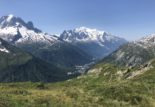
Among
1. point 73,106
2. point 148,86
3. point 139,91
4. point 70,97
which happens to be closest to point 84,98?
point 70,97

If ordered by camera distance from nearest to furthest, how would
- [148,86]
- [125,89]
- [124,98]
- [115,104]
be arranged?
[115,104]
[124,98]
[125,89]
[148,86]

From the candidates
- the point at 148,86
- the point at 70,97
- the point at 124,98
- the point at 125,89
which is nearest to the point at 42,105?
the point at 70,97

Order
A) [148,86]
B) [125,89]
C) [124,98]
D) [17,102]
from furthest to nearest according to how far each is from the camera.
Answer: [148,86], [125,89], [124,98], [17,102]

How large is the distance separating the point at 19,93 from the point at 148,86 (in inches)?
1554

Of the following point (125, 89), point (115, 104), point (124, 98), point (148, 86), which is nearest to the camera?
point (115, 104)

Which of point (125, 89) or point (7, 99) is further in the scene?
point (125, 89)

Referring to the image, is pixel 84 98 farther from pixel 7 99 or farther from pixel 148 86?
pixel 148 86

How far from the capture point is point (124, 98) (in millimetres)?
75312

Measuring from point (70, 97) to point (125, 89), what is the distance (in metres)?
17.6

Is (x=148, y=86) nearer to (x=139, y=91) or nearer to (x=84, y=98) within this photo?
(x=139, y=91)

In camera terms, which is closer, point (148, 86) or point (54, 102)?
point (54, 102)

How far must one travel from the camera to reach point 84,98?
6862 cm

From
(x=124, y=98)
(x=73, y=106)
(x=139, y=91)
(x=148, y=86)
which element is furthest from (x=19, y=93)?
(x=148, y=86)

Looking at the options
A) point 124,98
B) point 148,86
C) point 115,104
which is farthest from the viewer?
point 148,86
